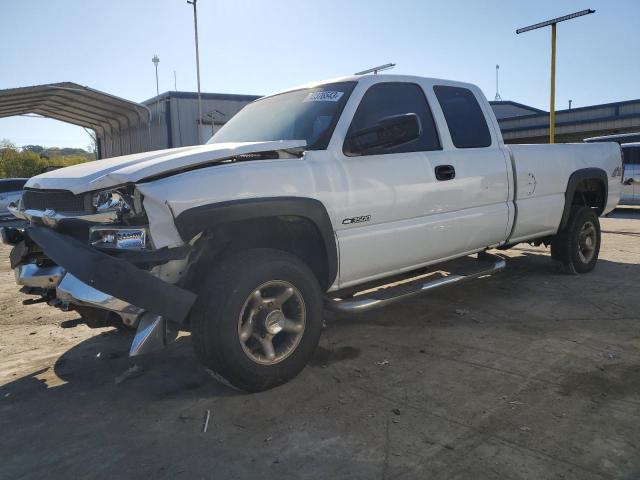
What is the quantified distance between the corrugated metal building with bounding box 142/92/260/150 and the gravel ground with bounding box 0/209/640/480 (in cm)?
2071

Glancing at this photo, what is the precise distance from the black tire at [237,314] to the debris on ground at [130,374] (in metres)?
0.83

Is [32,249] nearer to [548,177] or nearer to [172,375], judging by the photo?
[172,375]

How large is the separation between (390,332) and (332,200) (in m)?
1.49

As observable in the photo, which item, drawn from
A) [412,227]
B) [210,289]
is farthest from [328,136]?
[210,289]

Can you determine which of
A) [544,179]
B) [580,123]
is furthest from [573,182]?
[580,123]

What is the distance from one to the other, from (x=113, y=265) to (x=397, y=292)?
83.1 inches

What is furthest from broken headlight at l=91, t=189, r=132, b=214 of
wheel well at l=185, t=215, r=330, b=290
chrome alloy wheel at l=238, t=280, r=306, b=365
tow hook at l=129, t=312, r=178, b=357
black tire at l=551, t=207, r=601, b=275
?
black tire at l=551, t=207, r=601, b=275

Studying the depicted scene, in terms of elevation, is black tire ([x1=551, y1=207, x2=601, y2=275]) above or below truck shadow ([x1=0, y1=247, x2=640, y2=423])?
above

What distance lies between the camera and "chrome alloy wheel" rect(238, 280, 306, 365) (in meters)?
3.21

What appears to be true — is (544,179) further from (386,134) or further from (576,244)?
(386,134)

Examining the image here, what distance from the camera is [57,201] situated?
3.36m

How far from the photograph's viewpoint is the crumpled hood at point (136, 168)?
2934mm

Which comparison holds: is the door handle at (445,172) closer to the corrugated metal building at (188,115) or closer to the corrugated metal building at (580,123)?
the corrugated metal building at (188,115)

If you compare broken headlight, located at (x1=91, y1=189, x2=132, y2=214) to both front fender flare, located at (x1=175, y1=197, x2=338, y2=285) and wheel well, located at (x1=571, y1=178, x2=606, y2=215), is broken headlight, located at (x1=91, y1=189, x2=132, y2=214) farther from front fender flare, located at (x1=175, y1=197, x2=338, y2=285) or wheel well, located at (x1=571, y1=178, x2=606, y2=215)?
wheel well, located at (x1=571, y1=178, x2=606, y2=215)
